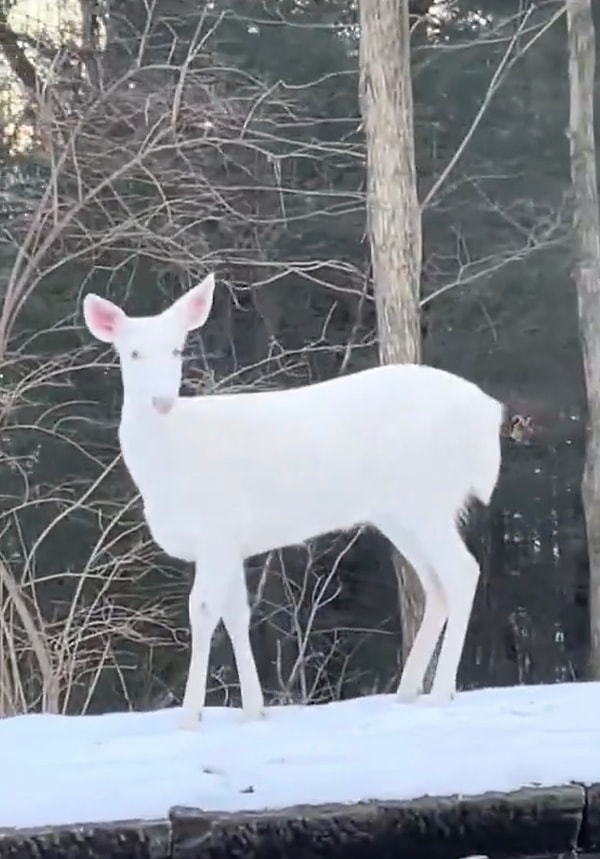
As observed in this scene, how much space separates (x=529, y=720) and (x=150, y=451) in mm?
619

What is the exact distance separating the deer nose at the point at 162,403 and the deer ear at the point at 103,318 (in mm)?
104

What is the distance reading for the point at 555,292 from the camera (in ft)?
13.3

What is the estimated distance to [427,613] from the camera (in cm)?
177

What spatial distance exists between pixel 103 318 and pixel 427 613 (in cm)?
63

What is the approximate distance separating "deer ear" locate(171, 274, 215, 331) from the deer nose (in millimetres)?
105

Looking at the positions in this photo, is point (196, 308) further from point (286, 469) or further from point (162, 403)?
point (286, 469)

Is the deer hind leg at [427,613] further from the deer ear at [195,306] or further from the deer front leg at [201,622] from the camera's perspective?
the deer ear at [195,306]

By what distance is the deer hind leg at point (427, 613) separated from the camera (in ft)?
5.72

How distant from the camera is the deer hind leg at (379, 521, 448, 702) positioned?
1.74 m

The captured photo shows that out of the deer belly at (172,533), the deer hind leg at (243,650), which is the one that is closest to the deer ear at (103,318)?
the deer belly at (172,533)

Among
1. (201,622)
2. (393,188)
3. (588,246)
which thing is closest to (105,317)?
(201,622)

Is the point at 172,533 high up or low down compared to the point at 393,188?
down

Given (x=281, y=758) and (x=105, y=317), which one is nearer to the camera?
(x=281, y=758)

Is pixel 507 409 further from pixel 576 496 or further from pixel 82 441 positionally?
pixel 82 441
